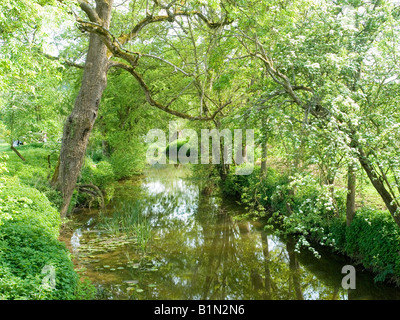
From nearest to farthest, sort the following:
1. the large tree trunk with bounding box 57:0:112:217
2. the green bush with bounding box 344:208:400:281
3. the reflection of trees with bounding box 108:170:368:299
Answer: the green bush with bounding box 344:208:400:281 < the reflection of trees with bounding box 108:170:368:299 < the large tree trunk with bounding box 57:0:112:217

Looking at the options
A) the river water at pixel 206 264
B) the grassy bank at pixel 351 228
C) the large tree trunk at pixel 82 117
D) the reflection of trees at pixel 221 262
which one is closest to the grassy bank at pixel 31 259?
the river water at pixel 206 264

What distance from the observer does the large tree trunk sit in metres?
9.16

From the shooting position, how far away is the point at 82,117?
9.12m

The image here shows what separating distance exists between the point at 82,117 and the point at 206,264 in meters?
5.04

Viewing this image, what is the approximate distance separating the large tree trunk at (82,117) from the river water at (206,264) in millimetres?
1891

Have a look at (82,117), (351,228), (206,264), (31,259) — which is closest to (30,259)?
(31,259)

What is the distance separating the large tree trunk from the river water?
189 cm

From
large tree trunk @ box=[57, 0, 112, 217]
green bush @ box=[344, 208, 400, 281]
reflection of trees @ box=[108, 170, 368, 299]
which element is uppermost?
large tree trunk @ box=[57, 0, 112, 217]

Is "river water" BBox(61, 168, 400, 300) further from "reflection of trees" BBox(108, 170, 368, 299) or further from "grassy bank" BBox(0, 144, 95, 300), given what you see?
"grassy bank" BBox(0, 144, 95, 300)

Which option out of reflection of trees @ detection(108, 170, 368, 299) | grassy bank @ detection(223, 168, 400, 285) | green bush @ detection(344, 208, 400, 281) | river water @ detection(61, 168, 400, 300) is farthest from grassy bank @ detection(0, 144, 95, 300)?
green bush @ detection(344, 208, 400, 281)

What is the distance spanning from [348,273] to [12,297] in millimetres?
7014

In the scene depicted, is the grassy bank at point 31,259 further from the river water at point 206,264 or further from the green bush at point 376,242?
the green bush at point 376,242

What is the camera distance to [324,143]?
6.07m
